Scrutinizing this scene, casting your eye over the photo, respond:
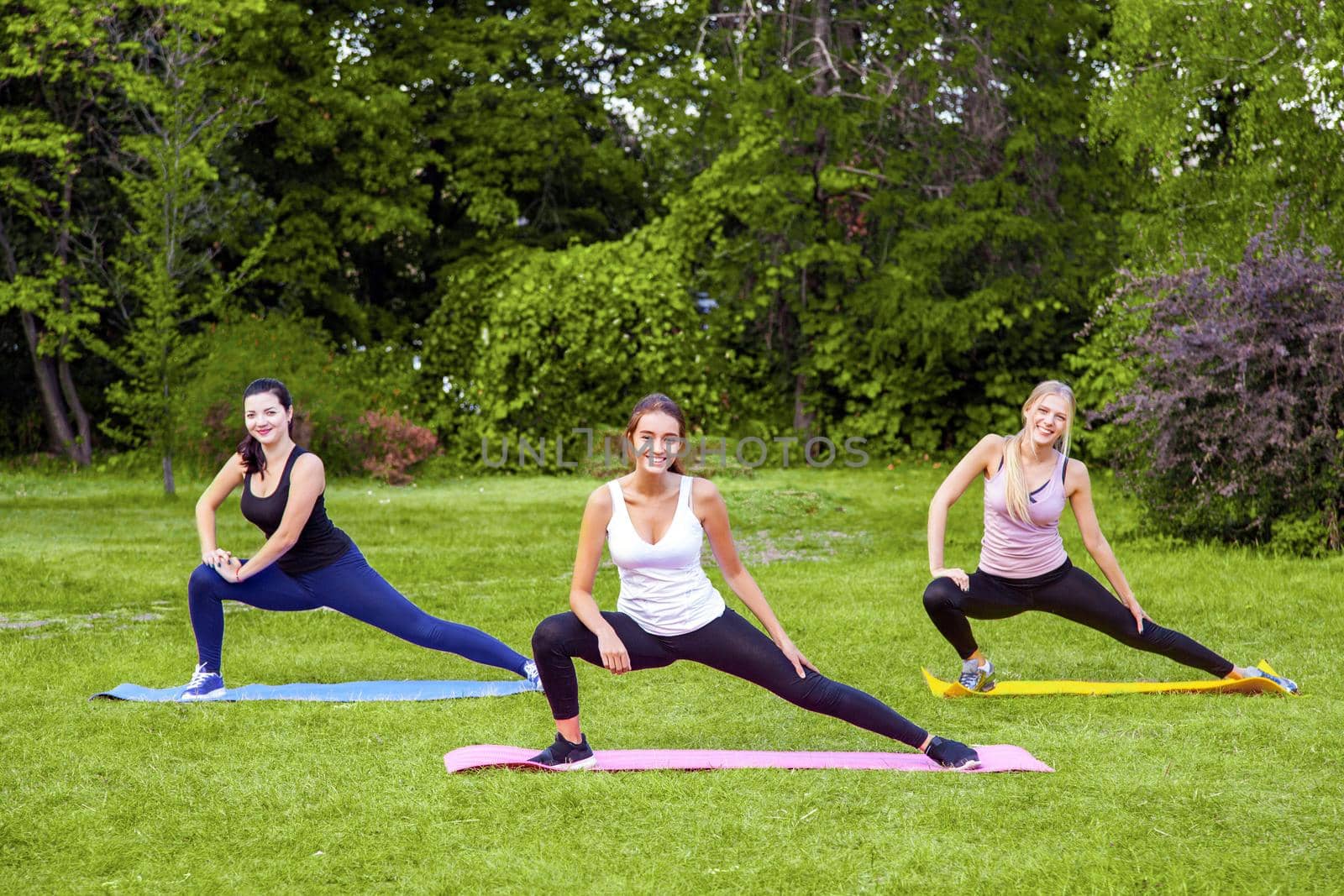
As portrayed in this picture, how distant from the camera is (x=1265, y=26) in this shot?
12.3 meters

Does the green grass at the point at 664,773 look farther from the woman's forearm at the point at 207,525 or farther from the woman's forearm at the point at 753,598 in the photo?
the woman's forearm at the point at 207,525

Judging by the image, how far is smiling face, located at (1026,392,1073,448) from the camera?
21.2 ft

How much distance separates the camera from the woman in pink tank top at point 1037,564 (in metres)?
6.63

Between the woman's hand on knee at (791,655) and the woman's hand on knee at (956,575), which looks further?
the woman's hand on knee at (956,575)

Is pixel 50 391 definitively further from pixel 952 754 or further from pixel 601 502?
pixel 952 754

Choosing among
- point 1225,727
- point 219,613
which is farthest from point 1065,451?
point 219,613

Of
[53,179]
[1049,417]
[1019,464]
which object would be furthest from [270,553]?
[53,179]

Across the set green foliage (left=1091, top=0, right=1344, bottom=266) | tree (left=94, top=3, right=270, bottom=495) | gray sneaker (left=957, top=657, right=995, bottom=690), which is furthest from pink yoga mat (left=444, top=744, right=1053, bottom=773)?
tree (left=94, top=3, right=270, bottom=495)

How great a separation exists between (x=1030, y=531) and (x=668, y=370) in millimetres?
13430

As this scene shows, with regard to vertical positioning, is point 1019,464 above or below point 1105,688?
above

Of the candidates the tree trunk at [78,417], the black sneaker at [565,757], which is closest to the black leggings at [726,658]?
the black sneaker at [565,757]

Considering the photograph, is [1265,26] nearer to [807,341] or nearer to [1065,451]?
[1065,451]

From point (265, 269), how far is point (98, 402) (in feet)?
10.6

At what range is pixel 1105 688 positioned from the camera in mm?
6871
